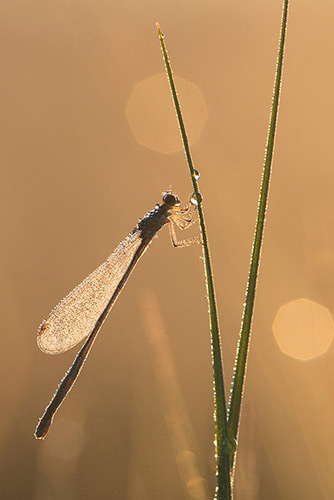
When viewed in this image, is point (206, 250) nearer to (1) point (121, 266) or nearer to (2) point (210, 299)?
(2) point (210, 299)

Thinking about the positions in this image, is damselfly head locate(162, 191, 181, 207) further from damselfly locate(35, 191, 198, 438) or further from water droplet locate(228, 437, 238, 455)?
water droplet locate(228, 437, 238, 455)

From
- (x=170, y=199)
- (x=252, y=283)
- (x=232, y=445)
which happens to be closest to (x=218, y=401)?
(x=232, y=445)

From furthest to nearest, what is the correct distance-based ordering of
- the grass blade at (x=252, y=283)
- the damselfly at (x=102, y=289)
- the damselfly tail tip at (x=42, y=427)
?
the damselfly at (x=102, y=289), the damselfly tail tip at (x=42, y=427), the grass blade at (x=252, y=283)

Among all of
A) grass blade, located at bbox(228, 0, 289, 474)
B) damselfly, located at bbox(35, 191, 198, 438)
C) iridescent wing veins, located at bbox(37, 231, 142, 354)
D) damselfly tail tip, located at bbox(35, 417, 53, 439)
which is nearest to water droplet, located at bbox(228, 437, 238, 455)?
grass blade, located at bbox(228, 0, 289, 474)

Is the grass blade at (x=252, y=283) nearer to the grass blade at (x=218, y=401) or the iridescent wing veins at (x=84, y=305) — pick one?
the grass blade at (x=218, y=401)

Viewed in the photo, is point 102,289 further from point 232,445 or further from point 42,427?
point 232,445

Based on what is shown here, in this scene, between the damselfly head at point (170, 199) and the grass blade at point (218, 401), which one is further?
the damselfly head at point (170, 199)

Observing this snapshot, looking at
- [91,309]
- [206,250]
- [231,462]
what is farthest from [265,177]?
[91,309]

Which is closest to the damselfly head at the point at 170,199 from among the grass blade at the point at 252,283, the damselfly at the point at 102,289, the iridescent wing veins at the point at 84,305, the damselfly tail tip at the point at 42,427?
the damselfly at the point at 102,289

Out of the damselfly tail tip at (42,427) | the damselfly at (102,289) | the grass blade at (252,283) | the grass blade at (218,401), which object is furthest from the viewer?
the damselfly at (102,289)
